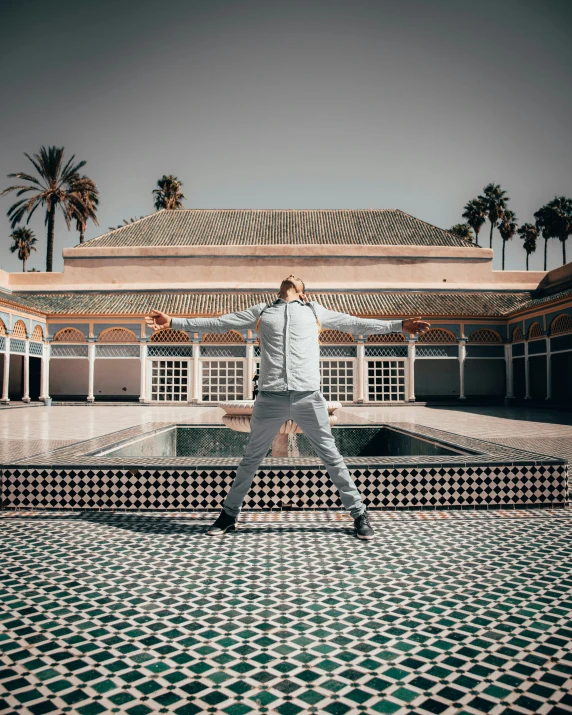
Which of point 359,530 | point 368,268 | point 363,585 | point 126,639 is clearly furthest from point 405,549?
point 368,268

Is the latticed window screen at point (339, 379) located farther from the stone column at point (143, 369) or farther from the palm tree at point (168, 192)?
the palm tree at point (168, 192)

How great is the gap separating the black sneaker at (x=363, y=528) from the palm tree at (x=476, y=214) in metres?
44.9

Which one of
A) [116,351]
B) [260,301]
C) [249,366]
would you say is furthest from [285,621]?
[116,351]

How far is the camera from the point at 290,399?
3.78 m

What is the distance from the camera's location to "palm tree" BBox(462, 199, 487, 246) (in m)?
44.8

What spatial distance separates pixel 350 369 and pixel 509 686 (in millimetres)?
21958

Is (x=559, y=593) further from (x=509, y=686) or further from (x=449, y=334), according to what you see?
(x=449, y=334)

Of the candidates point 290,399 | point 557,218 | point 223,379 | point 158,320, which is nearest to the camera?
point 290,399

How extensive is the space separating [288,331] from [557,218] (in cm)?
4490

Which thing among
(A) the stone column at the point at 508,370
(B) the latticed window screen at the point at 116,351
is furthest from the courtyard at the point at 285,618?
(A) the stone column at the point at 508,370

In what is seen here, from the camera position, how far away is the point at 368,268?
27.3 m

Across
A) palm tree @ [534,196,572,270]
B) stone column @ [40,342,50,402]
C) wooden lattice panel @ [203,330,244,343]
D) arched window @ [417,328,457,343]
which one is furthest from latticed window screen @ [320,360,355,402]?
palm tree @ [534,196,572,270]

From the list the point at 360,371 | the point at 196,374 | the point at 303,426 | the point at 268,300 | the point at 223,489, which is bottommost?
the point at 223,489

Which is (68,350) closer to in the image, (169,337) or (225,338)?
(169,337)
